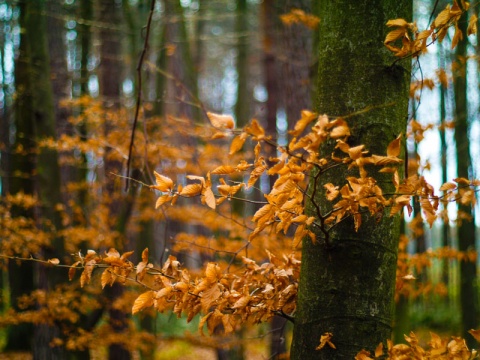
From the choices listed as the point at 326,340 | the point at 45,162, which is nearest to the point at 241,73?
the point at 45,162

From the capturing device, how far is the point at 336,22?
5.93 feet

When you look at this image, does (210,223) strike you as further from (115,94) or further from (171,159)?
(115,94)

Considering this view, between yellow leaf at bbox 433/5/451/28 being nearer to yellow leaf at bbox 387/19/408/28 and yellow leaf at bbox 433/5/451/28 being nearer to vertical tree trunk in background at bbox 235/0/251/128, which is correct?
yellow leaf at bbox 387/19/408/28

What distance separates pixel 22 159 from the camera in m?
6.54

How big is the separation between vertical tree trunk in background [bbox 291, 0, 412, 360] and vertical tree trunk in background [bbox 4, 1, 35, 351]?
13.3 feet

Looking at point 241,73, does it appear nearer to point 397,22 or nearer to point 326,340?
point 397,22

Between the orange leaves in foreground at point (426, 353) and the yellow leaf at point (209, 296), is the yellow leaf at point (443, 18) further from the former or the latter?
the yellow leaf at point (209, 296)

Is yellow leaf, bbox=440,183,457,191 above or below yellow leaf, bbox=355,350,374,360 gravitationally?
above

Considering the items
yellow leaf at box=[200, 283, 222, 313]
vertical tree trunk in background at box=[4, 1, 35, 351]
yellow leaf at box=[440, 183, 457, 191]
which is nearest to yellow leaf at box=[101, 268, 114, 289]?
yellow leaf at box=[200, 283, 222, 313]

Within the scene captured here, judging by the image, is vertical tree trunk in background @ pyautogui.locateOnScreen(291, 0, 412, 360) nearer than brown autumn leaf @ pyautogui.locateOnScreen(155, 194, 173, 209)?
No

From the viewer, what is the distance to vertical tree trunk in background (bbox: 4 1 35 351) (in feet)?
17.6

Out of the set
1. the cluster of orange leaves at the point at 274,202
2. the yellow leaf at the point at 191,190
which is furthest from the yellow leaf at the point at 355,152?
the yellow leaf at the point at 191,190

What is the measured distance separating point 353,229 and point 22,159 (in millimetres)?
5941

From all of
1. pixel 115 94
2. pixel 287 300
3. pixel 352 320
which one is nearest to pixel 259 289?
pixel 287 300
